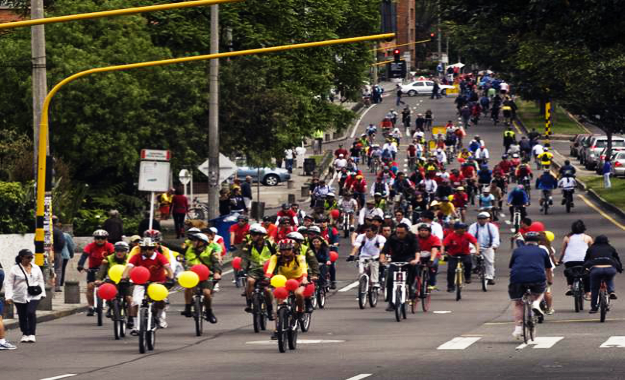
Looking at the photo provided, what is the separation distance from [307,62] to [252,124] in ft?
22.1

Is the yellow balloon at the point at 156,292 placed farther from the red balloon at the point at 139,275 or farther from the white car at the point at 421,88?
the white car at the point at 421,88

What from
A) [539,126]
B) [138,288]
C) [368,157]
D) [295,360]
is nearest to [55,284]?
[138,288]

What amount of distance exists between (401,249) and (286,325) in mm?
6037

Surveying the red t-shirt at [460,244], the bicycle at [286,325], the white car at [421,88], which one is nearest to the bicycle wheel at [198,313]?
the bicycle at [286,325]

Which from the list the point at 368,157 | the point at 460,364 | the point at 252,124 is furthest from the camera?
the point at 368,157

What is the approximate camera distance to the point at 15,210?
114ft

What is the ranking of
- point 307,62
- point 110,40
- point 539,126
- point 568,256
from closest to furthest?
1. point 568,256
2. point 110,40
3. point 307,62
4. point 539,126

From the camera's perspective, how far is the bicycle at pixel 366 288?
1180 inches

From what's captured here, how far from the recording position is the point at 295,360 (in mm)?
21156

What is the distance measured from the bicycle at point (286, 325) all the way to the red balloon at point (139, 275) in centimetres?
223

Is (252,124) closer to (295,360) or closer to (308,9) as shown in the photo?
(308,9)

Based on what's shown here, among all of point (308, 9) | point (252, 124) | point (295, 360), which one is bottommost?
point (295, 360)

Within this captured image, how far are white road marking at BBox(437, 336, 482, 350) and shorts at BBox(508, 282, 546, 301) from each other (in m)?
0.97

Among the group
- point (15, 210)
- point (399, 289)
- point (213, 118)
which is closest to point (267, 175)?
point (213, 118)
